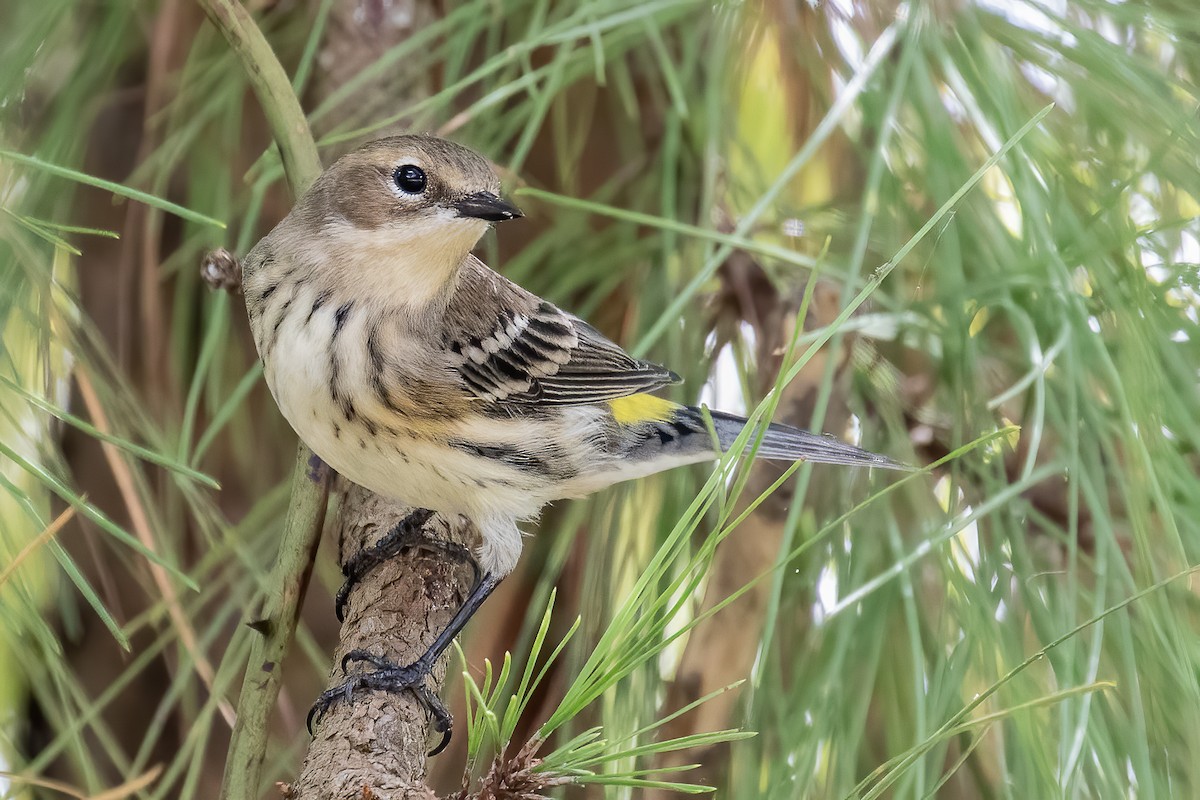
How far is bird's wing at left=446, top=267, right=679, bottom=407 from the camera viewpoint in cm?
175

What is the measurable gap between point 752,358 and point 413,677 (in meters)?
0.61

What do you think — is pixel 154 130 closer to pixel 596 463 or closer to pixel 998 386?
pixel 596 463

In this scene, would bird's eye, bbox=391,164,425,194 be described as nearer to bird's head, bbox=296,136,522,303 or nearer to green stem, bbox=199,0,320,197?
bird's head, bbox=296,136,522,303

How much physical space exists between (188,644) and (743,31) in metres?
1.09

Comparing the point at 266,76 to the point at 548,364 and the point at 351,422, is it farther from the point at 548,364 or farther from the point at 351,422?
the point at 548,364

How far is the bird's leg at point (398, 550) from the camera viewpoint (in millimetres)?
1657

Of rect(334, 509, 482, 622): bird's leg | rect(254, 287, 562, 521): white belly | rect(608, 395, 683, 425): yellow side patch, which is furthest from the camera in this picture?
rect(608, 395, 683, 425): yellow side patch

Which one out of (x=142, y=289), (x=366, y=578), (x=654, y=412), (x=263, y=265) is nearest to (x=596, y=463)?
(x=654, y=412)

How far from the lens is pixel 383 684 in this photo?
131 centimetres

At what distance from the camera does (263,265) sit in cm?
168

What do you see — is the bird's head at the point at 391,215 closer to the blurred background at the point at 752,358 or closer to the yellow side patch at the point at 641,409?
the blurred background at the point at 752,358

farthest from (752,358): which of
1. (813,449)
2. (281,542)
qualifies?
(281,542)

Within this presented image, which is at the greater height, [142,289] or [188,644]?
[142,289]

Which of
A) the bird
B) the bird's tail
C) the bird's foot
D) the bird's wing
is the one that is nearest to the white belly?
the bird
